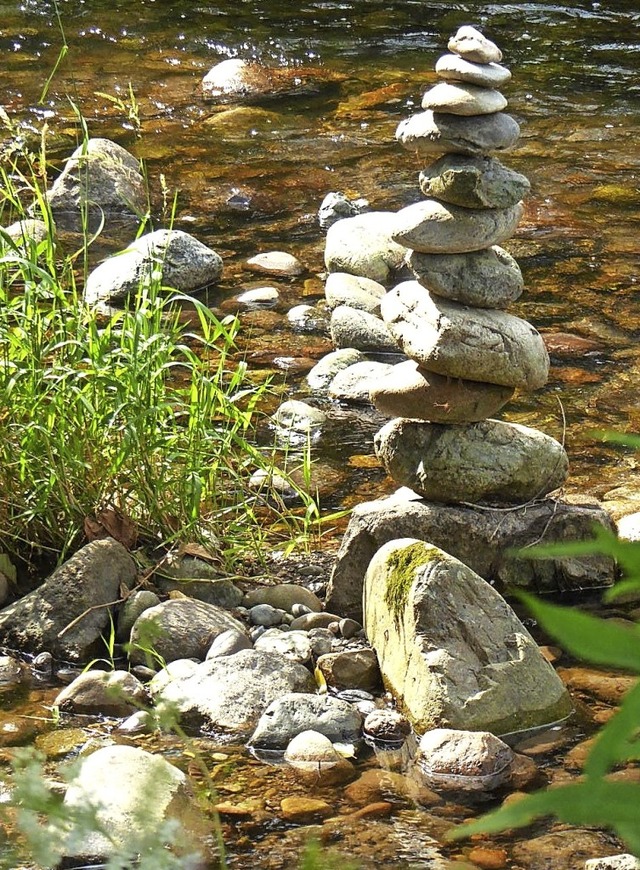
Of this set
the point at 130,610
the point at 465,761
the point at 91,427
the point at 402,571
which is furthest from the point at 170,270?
the point at 465,761

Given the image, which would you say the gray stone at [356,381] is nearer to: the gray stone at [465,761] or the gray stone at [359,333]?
the gray stone at [359,333]

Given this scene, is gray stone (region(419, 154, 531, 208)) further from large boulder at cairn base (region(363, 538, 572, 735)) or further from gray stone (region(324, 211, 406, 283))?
gray stone (region(324, 211, 406, 283))

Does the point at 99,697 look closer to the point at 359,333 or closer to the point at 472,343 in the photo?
the point at 472,343

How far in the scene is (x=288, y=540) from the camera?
15.7ft

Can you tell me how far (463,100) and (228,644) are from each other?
1.92m

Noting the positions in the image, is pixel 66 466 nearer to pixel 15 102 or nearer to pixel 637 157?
pixel 637 157

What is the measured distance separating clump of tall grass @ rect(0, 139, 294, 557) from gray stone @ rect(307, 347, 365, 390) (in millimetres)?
1887

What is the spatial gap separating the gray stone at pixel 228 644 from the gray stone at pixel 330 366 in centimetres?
254

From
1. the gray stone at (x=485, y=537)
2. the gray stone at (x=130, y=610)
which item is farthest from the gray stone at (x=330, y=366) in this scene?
the gray stone at (x=130, y=610)

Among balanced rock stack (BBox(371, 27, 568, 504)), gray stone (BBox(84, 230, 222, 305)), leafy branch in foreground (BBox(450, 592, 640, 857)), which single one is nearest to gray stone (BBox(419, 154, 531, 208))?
balanced rock stack (BBox(371, 27, 568, 504))

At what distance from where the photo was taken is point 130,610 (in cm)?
407

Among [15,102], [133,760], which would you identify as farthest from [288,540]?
[15,102]

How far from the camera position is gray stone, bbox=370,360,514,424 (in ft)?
14.5

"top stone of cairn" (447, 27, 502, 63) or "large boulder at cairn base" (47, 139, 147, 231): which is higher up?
"top stone of cairn" (447, 27, 502, 63)
